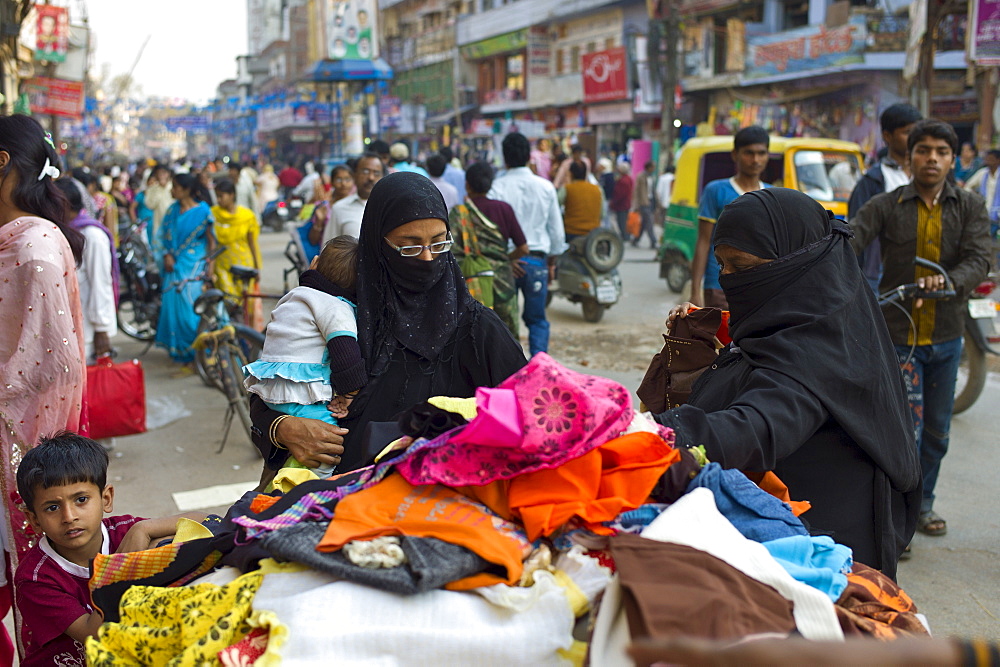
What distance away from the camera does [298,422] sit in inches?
96.7

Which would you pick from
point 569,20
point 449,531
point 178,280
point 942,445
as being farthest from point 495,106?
point 449,531

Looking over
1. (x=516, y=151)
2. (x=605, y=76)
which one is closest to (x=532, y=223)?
(x=516, y=151)

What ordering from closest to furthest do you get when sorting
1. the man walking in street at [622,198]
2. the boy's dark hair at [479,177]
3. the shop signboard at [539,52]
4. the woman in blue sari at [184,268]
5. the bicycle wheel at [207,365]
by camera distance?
the bicycle wheel at [207,365]
the boy's dark hair at [479,177]
the woman in blue sari at [184,268]
the man walking in street at [622,198]
the shop signboard at [539,52]

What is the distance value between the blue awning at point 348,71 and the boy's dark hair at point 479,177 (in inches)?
1179

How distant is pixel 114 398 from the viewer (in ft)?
16.1

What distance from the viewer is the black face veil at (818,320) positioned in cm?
204

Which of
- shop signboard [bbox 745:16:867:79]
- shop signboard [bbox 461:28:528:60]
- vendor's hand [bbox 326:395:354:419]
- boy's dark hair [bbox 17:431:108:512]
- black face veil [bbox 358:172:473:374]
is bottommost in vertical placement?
boy's dark hair [bbox 17:431:108:512]

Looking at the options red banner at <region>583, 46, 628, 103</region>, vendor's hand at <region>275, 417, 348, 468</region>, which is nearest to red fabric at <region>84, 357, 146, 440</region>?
vendor's hand at <region>275, 417, 348, 468</region>

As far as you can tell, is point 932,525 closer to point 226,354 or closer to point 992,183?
point 226,354

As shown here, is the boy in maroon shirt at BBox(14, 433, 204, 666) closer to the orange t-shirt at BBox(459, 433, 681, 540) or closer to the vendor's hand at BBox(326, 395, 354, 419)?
the vendor's hand at BBox(326, 395, 354, 419)

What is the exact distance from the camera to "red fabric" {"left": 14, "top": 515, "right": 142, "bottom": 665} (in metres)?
2.33

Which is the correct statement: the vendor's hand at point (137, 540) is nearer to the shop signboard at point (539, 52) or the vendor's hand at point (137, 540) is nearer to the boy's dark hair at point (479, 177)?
the boy's dark hair at point (479, 177)

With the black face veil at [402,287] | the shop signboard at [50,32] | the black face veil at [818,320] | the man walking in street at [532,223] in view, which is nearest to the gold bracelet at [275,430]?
the black face veil at [402,287]

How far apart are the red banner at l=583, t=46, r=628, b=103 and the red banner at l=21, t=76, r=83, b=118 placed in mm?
17599
